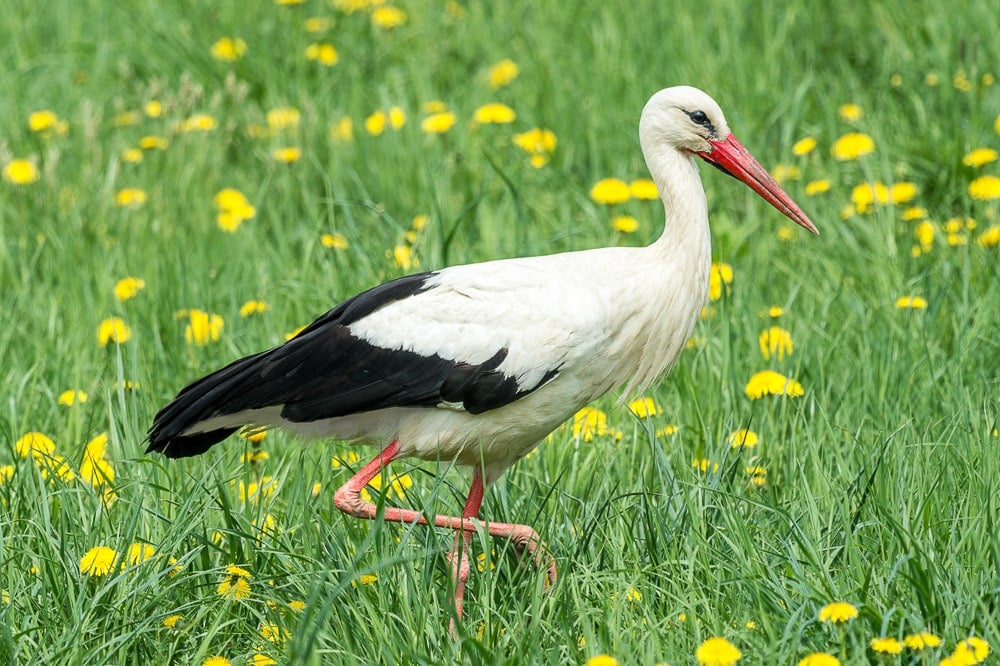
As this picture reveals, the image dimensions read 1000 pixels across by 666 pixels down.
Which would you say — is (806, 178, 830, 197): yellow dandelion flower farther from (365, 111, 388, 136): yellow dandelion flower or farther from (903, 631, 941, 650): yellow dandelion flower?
(903, 631, 941, 650): yellow dandelion flower

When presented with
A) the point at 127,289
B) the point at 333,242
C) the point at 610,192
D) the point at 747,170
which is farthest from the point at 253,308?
the point at 747,170

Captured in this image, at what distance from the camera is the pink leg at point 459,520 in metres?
3.41

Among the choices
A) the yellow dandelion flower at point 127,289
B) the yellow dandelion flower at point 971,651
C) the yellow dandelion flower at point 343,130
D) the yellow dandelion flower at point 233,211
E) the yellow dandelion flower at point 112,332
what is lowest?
the yellow dandelion flower at point 971,651

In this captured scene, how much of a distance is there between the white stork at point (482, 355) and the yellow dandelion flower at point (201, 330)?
92 centimetres

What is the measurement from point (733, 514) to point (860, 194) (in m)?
2.33

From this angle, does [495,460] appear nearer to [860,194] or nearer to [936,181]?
[860,194]

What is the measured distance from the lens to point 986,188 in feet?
16.4

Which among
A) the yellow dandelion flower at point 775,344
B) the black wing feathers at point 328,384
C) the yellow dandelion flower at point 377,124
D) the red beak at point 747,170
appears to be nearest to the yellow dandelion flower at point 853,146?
the yellow dandelion flower at point 775,344

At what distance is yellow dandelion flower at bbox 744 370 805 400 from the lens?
405cm

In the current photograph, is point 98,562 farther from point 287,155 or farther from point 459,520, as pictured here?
point 287,155

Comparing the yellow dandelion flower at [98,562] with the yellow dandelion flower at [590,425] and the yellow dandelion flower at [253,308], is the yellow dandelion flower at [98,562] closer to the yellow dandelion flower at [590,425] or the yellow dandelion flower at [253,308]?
the yellow dandelion flower at [590,425]

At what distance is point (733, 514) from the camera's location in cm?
331

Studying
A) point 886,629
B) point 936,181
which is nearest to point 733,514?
point 886,629

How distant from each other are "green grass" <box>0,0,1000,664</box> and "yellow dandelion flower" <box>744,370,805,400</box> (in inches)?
4.3
